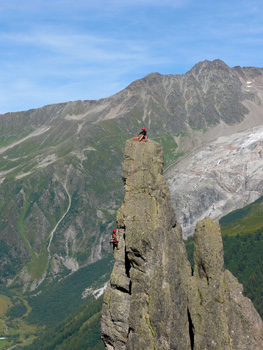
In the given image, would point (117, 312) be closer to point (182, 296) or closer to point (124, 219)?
point (182, 296)

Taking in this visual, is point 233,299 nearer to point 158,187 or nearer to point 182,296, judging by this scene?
point 182,296

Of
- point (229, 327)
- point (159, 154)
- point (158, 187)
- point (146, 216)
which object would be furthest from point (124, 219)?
point (229, 327)

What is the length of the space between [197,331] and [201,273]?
510 cm

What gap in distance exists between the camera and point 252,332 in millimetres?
30844

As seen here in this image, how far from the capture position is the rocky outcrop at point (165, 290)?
29.3 m

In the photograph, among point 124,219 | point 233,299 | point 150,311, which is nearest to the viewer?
point 150,311

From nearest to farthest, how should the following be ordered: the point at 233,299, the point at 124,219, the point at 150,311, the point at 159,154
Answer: the point at 150,311 → the point at 233,299 → the point at 124,219 → the point at 159,154

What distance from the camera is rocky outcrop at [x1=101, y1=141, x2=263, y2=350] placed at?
2928cm

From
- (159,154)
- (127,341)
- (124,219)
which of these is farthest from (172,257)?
(159,154)

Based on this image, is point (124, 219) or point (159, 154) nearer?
point (124, 219)

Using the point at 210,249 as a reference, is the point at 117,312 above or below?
below

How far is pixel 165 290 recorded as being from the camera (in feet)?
97.0

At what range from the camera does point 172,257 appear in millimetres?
31859

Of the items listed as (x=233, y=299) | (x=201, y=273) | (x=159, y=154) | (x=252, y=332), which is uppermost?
(x=159, y=154)
